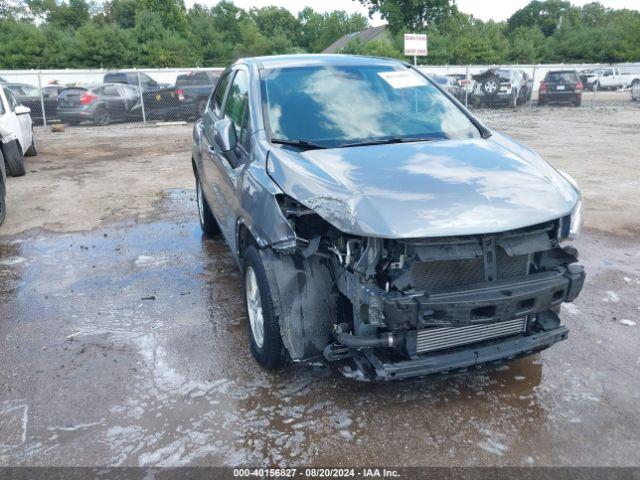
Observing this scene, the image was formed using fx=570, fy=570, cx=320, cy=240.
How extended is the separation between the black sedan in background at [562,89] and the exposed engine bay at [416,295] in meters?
24.5

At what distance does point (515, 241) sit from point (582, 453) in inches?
43.7

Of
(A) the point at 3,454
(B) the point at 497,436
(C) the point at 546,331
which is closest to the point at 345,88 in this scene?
(C) the point at 546,331

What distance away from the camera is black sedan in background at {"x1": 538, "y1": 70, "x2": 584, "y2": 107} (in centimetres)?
2495

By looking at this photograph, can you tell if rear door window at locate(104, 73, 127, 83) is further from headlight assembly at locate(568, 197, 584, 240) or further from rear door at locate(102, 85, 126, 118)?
headlight assembly at locate(568, 197, 584, 240)

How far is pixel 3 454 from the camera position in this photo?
290cm

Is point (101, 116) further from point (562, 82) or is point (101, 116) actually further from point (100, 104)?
point (562, 82)

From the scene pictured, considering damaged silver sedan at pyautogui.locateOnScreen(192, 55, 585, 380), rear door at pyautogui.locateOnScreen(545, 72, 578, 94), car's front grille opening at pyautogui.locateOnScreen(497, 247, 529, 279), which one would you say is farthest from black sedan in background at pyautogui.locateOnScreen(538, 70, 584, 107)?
car's front grille opening at pyautogui.locateOnScreen(497, 247, 529, 279)

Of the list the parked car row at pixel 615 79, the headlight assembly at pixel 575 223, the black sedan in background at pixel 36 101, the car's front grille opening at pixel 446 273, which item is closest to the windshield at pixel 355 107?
the headlight assembly at pixel 575 223

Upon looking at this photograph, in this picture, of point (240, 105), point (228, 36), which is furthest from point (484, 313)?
point (228, 36)

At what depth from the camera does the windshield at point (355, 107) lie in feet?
12.6

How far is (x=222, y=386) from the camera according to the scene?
3.47 metres

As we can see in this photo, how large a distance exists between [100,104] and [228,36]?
3768 cm

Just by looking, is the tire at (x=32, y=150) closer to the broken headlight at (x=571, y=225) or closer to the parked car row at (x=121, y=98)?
the parked car row at (x=121, y=98)

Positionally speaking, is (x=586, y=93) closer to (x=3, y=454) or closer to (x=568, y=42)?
(x=568, y=42)
